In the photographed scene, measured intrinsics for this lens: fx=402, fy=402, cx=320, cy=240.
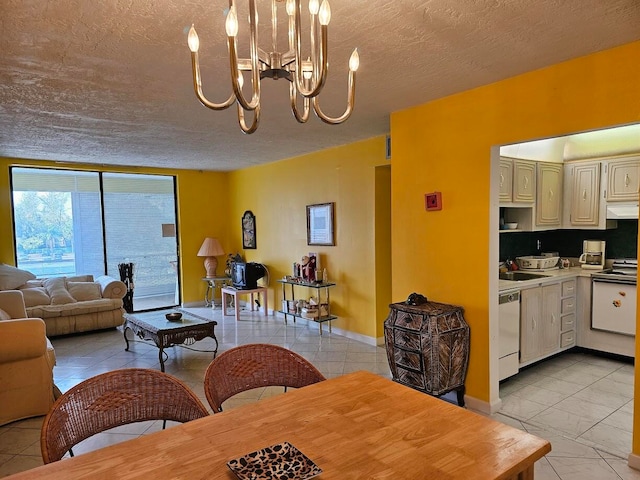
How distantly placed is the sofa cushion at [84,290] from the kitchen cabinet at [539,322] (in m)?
5.44

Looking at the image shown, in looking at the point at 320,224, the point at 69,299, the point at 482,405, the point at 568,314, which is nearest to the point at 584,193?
the point at 568,314

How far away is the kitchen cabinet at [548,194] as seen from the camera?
4.25 m

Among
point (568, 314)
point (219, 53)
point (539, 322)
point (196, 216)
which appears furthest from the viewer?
point (196, 216)

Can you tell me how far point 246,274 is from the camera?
6.40 meters

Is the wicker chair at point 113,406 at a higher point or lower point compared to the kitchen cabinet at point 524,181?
lower

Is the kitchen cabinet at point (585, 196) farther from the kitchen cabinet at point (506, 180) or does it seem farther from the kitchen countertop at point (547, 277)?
the kitchen cabinet at point (506, 180)

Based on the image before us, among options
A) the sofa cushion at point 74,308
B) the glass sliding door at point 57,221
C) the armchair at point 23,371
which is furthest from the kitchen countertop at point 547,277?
the glass sliding door at point 57,221

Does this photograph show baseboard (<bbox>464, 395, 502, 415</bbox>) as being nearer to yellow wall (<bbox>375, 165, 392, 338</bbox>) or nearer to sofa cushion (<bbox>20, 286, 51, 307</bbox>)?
yellow wall (<bbox>375, 165, 392, 338</bbox>)

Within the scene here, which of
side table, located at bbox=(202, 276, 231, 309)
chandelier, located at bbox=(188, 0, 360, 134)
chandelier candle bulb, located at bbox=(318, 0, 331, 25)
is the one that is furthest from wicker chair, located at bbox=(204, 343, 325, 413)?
side table, located at bbox=(202, 276, 231, 309)

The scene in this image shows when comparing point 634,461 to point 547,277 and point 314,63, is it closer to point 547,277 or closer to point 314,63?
point 547,277

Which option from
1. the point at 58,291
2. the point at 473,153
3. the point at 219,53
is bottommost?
the point at 58,291

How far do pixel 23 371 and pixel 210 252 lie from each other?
4150 mm

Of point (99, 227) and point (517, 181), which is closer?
point (517, 181)

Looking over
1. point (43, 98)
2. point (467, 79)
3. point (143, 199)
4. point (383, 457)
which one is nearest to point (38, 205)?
point (143, 199)
